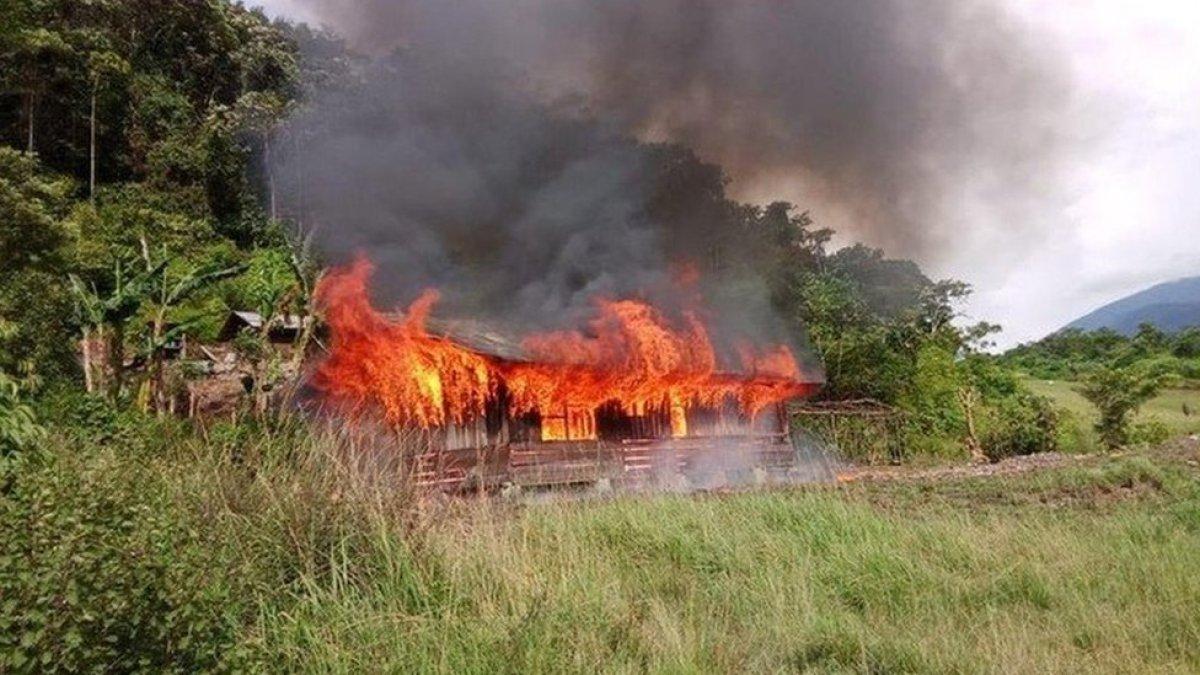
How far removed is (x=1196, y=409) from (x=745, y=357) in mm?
27579

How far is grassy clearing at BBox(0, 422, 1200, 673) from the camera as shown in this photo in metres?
3.82

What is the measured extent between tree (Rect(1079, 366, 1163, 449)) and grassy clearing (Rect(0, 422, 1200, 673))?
2228cm

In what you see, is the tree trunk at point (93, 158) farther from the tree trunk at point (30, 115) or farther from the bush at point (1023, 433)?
the bush at point (1023, 433)

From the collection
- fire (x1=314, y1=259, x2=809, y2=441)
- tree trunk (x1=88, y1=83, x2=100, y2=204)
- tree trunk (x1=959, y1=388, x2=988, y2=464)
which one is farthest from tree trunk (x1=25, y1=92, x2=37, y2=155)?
tree trunk (x1=959, y1=388, x2=988, y2=464)

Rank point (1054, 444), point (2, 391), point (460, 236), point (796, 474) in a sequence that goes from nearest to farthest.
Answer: point (2, 391) < point (796, 474) < point (460, 236) < point (1054, 444)

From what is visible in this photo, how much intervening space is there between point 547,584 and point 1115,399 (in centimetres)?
2801

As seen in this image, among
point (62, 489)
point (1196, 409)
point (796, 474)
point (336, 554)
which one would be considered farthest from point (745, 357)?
point (1196, 409)

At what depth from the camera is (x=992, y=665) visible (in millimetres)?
4414

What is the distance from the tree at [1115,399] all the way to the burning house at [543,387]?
44.7 ft

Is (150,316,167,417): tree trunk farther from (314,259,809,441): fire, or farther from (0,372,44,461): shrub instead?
(0,372,44,461): shrub

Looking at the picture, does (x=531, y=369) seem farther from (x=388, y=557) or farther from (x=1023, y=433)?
(x=1023, y=433)

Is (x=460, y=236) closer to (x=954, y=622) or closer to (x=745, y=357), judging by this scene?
(x=745, y=357)

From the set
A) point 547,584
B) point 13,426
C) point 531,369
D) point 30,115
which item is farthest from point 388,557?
point 30,115

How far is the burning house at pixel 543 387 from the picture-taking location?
16.0m
